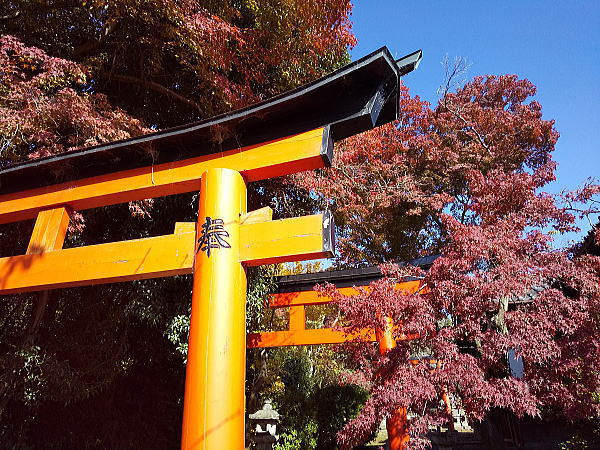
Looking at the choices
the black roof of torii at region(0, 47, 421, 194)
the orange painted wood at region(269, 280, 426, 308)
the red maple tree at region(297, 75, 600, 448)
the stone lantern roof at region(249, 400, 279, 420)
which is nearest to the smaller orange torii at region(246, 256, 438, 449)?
the orange painted wood at region(269, 280, 426, 308)

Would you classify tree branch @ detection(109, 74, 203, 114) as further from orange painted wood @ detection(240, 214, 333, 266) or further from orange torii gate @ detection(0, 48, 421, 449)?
orange painted wood @ detection(240, 214, 333, 266)

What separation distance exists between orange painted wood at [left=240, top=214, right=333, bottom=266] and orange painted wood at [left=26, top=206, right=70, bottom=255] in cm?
204

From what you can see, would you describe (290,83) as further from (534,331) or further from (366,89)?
(534,331)

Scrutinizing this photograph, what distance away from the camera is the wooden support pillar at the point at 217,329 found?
2422 mm

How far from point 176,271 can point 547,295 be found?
14.0 feet

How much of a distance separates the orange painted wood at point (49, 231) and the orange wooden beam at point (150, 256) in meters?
0.09

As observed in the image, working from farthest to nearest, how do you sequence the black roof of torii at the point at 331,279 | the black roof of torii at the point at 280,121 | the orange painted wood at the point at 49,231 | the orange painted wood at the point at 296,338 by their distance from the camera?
the black roof of torii at the point at 331,279 → the orange painted wood at the point at 296,338 → the orange painted wood at the point at 49,231 → the black roof of torii at the point at 280,121

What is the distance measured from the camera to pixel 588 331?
4539 mm

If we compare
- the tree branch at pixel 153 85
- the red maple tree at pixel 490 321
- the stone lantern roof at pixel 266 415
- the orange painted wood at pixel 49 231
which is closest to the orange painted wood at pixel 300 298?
the red maple tree at pixel 490 321

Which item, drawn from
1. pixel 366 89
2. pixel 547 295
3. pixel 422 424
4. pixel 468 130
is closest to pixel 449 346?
pixel 422 424

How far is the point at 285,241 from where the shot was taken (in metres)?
2.82

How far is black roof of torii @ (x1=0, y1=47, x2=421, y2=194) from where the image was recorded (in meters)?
2.88

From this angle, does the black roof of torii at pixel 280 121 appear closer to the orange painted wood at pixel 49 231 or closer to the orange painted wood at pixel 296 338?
the orange painted wood at pixel 49 231

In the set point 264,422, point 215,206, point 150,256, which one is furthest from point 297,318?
point 215,206
